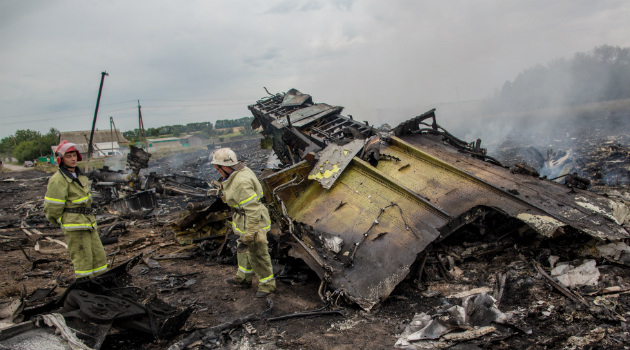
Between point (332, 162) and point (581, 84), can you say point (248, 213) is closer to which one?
point (332, 162)

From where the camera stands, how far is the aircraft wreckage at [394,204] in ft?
12.0

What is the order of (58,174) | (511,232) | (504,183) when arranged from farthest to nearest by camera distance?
(504,183)
(511,232)
(58,174)

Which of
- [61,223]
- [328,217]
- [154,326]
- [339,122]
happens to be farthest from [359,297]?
[339,122]

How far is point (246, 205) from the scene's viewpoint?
3.76 metres

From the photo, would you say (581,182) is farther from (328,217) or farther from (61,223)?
(61,223)

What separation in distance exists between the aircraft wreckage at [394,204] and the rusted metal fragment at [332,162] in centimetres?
→ 1

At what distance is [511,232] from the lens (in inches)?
169

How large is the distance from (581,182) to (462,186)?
59.4 inches

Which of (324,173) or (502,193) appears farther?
(324,173)

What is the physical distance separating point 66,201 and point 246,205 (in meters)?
1.94

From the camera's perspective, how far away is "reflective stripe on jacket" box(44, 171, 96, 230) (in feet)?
12.1

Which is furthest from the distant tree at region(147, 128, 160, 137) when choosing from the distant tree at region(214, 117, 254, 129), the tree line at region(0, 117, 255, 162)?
the distant tree at region(214, 117, 254, 129)

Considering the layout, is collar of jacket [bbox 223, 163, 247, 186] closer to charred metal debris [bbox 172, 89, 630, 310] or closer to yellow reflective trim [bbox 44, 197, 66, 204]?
charred metal debris [bbox 172, 89, 630, 310]

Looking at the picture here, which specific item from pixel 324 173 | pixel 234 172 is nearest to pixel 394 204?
pixel 324 173
